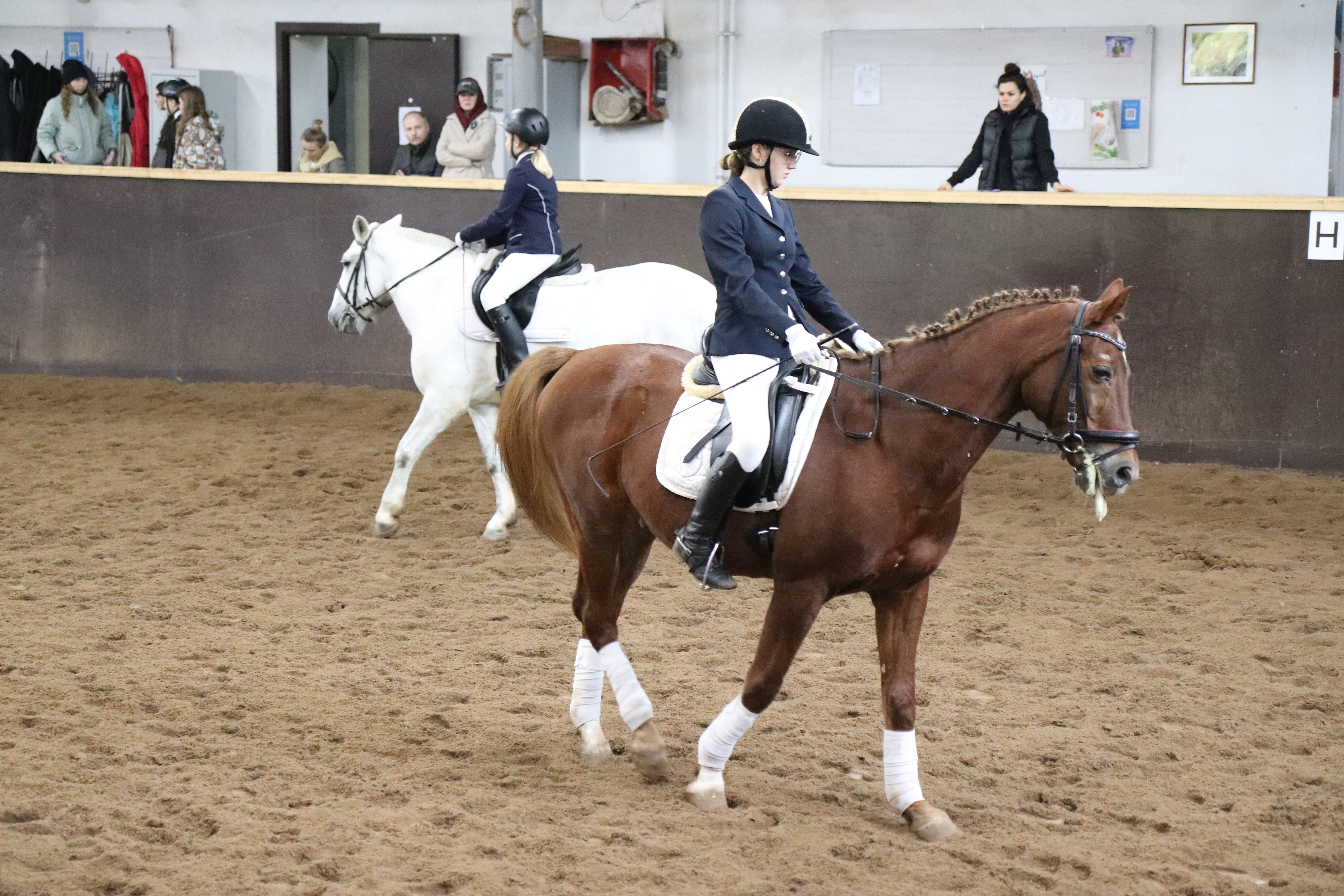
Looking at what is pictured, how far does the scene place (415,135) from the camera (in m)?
11.4

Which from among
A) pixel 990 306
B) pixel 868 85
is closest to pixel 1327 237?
pixel 868 85

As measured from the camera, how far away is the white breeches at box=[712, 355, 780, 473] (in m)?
3.65

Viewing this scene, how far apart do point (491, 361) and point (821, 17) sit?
6.43 m

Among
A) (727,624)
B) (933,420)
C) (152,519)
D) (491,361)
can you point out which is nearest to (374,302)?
(491,361)

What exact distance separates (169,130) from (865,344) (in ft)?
31.0

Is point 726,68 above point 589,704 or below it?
above

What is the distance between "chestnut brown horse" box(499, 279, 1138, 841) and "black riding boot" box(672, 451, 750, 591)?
0.26ft

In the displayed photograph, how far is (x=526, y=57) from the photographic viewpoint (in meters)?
10.5

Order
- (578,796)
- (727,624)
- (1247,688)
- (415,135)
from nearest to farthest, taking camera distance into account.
→ (578,796) < (1247,688) < (727,624) < (415,135)

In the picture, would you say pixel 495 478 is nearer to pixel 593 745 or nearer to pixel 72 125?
pixel 593 745

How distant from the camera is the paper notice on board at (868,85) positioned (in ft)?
39.5

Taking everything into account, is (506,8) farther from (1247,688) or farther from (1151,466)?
(1247,688)

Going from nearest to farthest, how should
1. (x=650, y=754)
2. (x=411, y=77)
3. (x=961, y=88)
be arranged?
1. (x=650, y=754)
2. (x=961, y=88)
3. (x=411, y=77)

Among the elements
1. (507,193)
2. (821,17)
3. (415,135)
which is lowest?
(507,193)
